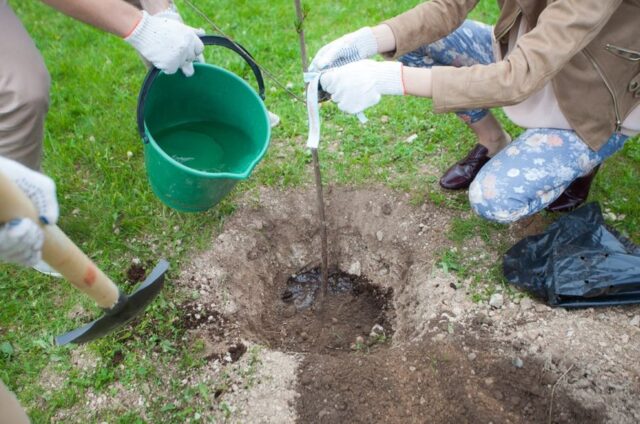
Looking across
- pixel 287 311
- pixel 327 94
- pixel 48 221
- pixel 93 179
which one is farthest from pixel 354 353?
pixel 93 179

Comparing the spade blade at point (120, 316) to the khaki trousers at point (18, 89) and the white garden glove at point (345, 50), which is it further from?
the white garden glove at point (345, 50)

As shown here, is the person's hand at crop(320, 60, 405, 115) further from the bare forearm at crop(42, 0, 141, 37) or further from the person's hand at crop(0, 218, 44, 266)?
the person's hand at crop(0, 218, 44, 266)

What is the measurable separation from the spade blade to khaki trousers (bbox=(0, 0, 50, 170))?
87 cm

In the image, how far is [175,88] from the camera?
2.21 m

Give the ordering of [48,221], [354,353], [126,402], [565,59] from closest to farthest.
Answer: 1. [48,221]
2. [565,59]
3. [126,402]
4. [354,353]

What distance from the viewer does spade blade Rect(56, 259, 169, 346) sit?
159 cm

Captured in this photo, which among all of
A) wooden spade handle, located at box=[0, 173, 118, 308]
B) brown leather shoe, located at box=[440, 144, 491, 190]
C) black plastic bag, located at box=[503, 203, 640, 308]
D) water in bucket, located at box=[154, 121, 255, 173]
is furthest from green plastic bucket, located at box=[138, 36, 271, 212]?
black plastic bag, located at box=[503, 203, 640, 308]

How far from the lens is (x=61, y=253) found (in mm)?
1269

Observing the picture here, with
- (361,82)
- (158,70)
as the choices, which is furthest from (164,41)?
(361,82)

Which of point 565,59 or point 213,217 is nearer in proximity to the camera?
point 565,59

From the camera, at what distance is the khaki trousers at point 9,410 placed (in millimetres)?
1353

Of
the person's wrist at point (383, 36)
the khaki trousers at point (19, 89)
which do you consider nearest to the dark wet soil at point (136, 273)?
the khaki trousers at point (19, 89)

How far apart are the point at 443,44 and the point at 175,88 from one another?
1.30 m

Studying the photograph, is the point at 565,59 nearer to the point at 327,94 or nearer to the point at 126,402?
the point at 327,94
